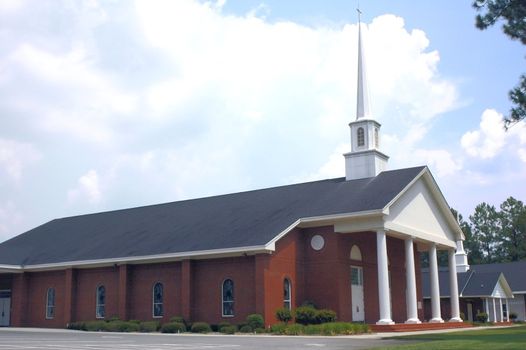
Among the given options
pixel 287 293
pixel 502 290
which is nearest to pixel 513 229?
pixel 502 290

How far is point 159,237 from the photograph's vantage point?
128 ft

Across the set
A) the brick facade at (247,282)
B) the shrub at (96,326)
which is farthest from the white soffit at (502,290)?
the shrub at (96,326)

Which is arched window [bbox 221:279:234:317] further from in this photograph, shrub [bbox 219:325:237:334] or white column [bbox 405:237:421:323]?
white column [bbox 405:237:421:323]

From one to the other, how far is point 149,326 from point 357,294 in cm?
1138

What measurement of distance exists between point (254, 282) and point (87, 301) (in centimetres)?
1250

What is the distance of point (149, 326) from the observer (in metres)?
34.5

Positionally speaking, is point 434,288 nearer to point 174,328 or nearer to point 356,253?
point 356,253

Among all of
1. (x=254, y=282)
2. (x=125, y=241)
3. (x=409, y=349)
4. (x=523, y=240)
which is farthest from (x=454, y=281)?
(x=523, y=240)

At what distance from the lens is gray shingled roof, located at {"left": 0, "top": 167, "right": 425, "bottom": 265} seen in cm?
3453

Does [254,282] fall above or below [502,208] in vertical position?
below

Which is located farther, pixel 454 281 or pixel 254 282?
pixel 454 281

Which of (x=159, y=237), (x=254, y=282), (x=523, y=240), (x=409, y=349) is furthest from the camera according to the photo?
(x=523, y=240)

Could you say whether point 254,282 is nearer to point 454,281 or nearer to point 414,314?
point 414,314

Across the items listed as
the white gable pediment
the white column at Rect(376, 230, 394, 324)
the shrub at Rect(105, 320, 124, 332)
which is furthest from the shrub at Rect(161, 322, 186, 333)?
the white gable pediment
